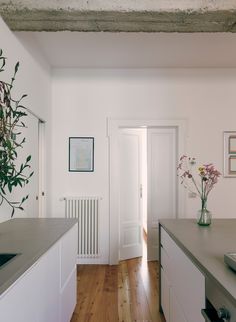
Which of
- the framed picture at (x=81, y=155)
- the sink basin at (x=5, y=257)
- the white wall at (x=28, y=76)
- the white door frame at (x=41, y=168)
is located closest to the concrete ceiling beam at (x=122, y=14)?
the white wall at (x=28, y=76)

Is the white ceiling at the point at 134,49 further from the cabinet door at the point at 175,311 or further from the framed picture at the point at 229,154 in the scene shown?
the cabinet door at the point at 175,311

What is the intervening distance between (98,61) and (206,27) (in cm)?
190

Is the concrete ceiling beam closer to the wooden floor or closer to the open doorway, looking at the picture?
the open doorway

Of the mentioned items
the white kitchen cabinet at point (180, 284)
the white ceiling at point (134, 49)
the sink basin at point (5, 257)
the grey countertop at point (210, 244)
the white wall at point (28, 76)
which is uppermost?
the white ceiling at point (134, 49)

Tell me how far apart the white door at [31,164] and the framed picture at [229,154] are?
2.72m

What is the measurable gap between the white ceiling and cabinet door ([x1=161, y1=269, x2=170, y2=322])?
8.48 feet

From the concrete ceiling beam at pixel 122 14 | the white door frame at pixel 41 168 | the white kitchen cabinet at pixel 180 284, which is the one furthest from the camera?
the white door frame at pixel 41 168

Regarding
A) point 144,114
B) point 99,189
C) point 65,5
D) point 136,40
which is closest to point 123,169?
point 99,189

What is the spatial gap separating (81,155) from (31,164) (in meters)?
1.14

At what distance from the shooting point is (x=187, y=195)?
180 inches

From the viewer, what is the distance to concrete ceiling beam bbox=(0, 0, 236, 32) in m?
2.45

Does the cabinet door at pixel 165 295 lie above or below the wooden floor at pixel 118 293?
above

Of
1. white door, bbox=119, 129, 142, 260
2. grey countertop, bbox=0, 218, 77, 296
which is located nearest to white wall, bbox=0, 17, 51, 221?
grey countertop, bbox=0, 218, 77, 296

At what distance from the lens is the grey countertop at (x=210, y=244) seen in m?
1.34
